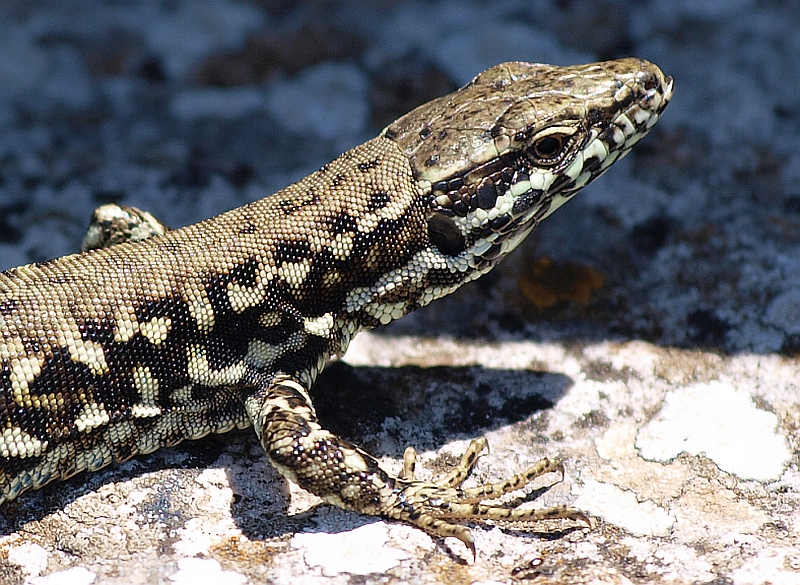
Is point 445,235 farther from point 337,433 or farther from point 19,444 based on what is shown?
point 19,444

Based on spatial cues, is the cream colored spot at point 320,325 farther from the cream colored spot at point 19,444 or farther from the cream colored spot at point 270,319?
the cream colored spot at point 19,444

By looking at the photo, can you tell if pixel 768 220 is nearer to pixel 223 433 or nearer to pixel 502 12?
pixel 502 12

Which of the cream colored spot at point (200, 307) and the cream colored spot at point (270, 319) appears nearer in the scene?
the cream colored spot at point (200, 307)

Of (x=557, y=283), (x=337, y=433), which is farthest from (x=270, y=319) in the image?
(x=557, y=283)

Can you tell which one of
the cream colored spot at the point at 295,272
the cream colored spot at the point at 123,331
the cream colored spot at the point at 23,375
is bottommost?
the cream colored spot at the point at 23,375

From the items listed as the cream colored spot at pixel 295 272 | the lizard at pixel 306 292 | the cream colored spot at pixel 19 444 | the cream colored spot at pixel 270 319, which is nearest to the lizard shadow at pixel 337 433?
the lizard at pixel 306 292

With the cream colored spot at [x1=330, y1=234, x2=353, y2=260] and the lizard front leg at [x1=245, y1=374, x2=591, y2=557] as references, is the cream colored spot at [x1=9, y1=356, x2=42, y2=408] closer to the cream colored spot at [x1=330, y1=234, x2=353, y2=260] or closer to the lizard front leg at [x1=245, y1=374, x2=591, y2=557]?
the lizard front leg at [x1=245, y1=374, x2=591, y2=557]

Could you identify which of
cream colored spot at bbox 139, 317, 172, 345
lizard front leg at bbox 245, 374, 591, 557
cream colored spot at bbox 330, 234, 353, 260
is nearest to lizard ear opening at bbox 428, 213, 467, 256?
cream colored spot at bbox 330, 234, 353, 260
